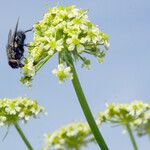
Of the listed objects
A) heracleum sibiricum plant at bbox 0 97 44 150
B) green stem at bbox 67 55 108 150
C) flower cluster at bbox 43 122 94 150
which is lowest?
green stem at bbox 67 55 108 150

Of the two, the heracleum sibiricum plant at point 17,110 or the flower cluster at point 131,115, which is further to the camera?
the flower cluster at point 131,115

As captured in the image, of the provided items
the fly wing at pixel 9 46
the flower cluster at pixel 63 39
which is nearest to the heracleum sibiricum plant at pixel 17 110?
the fly wing at pixel 9 46

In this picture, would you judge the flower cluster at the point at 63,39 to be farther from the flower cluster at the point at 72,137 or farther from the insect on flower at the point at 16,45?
the flower cluster at the point at 72,137

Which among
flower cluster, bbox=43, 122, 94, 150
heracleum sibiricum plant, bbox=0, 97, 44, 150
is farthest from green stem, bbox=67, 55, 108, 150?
flower cluster, bbox=43, 122, 94, 150

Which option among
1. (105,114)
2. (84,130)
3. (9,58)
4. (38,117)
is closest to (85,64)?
(9,58)

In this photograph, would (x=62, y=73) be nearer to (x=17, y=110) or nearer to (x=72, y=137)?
(x=17, y=110)

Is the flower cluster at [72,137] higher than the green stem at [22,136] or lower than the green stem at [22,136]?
higher

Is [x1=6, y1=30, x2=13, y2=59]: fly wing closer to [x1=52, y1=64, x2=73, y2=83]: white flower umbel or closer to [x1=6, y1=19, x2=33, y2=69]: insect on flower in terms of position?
[x1=6, y1=19, x2=33, y2=69]: insect on flower
